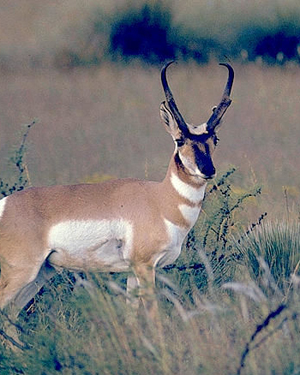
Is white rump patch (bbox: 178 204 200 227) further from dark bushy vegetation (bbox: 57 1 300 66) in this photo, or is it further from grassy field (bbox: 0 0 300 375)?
dark bushy vegetation (bbox: 57 1 300 66)

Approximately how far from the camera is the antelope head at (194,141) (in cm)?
535

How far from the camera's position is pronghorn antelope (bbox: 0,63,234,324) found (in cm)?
539

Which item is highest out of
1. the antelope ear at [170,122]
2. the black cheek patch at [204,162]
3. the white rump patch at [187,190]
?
the antelope ear at [170,122]

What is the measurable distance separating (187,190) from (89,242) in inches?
28.3

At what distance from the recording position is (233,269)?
616 centimetres

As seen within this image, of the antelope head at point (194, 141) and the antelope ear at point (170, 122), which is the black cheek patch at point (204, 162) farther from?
the antelope ear at point (170, 122)

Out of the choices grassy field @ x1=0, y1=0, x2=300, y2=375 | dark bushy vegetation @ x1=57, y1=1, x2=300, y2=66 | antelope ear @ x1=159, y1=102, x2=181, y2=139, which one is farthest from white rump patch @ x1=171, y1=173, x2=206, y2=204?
dark bushy vegetation @ x1=57, y1=1, x2=300, y2=66

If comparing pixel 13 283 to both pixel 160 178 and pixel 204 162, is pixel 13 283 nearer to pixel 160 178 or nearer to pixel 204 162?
pixel 204 162

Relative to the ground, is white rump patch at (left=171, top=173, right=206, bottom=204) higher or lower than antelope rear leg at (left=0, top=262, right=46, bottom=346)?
higher

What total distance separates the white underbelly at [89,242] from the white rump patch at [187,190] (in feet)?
1.34

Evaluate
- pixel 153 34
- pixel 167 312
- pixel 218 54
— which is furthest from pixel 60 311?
pixel 153 34

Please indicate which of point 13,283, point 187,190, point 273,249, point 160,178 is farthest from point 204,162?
point 160,178

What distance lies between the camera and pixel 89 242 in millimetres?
5473

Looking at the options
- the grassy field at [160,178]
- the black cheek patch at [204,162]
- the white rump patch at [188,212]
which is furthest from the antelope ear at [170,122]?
the grassy field at [160,178]
